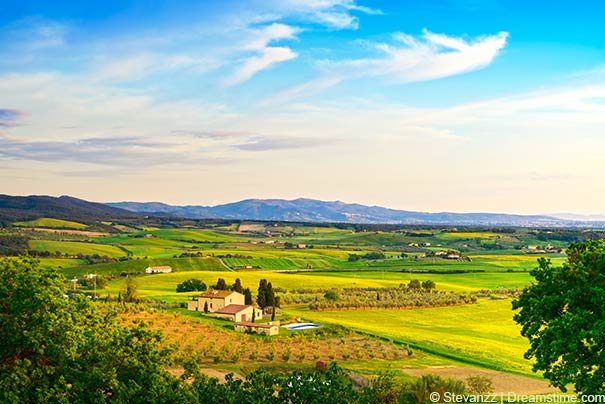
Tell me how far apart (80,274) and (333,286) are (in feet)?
184

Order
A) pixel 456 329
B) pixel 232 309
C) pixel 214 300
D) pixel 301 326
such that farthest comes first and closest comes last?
pixel 214 300 < pixel 232 309 < pixel 456 329 < pixel 301 326

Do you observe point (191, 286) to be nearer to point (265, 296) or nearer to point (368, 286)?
point (265, 296)

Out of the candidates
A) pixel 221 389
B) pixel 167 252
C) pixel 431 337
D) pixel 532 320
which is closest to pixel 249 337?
pixel 431 337

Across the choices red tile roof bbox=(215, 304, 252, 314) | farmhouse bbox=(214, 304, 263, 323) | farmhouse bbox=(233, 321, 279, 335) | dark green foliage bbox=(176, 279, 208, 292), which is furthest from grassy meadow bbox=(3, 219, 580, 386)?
red tile roof bbox=(215, 304, 252, 314)

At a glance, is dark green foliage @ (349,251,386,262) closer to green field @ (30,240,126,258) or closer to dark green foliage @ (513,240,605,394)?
green field @ (30,240,126,258)

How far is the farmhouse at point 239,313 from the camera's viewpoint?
257ft

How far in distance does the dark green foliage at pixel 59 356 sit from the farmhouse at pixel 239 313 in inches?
2199

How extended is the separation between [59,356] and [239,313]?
57.7 metres

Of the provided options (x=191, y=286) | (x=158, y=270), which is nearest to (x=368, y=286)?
(x=191, y=286)

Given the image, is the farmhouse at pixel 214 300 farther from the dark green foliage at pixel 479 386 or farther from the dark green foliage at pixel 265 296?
the dark green foliage at pixel 479 386

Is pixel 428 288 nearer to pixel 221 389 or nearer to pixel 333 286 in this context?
pixel 333 286

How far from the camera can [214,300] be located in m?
84.7

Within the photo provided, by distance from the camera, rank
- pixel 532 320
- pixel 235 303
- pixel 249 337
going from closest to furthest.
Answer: pixel 532 320, pixel 249 337, pixel 235 303

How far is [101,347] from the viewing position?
22.4m
